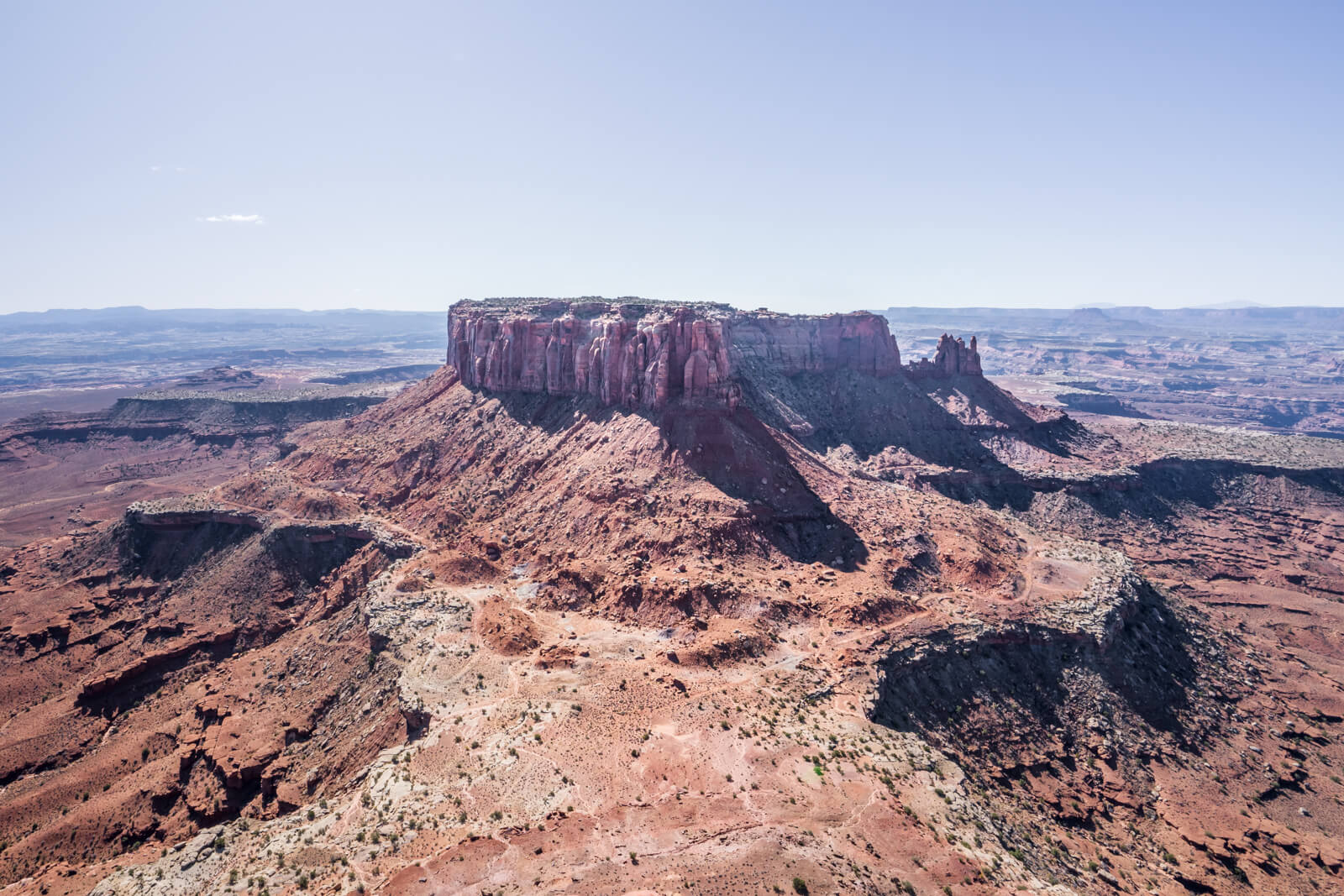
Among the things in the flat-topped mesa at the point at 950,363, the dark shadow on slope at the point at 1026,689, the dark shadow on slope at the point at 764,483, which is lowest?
the dark shadow on slope at the point at 1026,689

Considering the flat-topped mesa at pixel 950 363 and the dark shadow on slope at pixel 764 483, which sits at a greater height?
the flat-topped mesa at pixel 950 363

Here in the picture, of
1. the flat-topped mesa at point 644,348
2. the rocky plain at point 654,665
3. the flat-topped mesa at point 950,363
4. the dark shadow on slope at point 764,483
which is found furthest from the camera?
the flat-topped mesa at point 950,363

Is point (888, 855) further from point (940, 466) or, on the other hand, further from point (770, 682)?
point (940, 466)

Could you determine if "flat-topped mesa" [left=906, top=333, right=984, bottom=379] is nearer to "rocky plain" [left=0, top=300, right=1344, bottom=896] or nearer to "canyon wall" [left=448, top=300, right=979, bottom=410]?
"canyon wall" [left=448, top=300, right=979, bottom=410]

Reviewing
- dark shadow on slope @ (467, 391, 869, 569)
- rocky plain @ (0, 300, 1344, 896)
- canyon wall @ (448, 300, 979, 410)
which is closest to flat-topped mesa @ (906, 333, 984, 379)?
canyon wall @ (448, 300, 979, 410)

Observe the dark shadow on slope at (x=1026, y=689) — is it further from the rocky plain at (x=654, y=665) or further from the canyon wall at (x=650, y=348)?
the canyon wall at (x=650, y=348)

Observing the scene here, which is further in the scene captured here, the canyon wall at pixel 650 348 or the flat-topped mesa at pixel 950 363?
the flat-topped mesa at pixel 950 363

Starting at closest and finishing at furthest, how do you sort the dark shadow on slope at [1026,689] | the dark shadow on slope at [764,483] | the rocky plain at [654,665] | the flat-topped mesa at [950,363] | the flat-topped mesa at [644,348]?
the rocky plain at [654,665]
the dark shadow on slope at [1026,689]
the dark shadow on slope at [764,483]
the flat-topped mesa at [644,348]
the flat-topped mesa at [950,363]

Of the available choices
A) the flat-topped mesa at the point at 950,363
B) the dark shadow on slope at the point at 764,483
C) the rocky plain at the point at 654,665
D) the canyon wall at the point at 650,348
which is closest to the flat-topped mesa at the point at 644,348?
the canyon wall at the point at 650,348

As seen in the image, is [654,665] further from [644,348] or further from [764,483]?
[644,348]
